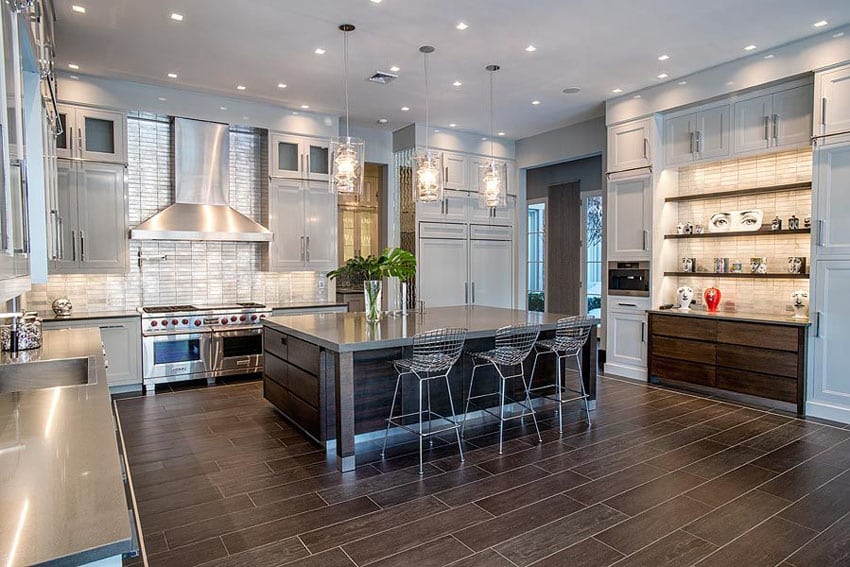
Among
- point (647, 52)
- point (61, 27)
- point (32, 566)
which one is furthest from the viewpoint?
point (647, 52)

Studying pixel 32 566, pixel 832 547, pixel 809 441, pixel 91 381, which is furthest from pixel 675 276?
pixel 32 566

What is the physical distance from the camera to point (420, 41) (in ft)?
15.3

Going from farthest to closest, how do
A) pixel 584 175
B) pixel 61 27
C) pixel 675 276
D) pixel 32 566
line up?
pixel 584 175 < pixel 675 276 < pixel 61 27 < pixel 32 566

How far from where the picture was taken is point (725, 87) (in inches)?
207

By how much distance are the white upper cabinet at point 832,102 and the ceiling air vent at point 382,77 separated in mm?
3828

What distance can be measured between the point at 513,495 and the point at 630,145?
14.9 feet

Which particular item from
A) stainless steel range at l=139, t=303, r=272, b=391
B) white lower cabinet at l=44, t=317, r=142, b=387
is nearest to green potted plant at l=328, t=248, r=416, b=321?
stainless steel range at l=139, t=303, r=272, b=391

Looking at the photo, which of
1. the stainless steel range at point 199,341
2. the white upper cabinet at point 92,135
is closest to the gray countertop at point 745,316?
the stainless steel range at point 199,341

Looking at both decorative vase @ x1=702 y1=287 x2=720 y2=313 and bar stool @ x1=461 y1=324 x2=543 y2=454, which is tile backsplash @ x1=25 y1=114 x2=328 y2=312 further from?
decorative vase @ x1=702 y1=287 x2=720 y2=313

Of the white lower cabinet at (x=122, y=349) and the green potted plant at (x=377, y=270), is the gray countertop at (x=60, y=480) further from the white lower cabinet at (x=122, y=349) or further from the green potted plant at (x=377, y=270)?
the white lower cabinet at (x=122, y=349)

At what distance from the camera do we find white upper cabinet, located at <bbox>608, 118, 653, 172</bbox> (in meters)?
6.03

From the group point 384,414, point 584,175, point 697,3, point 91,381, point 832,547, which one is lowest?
point 832,547

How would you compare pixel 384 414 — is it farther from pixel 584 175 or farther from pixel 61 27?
pixel 584 175

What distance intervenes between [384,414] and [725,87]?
4.51 m
